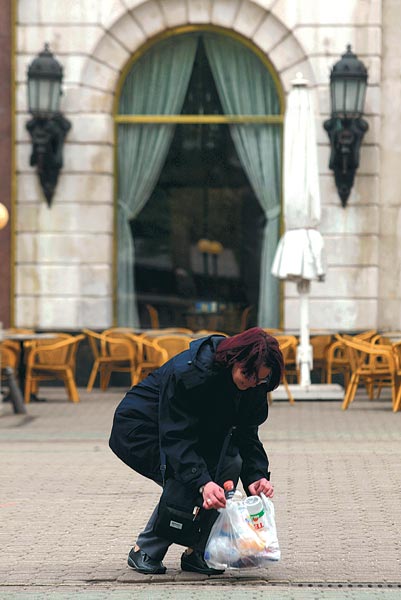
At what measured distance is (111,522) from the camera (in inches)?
331

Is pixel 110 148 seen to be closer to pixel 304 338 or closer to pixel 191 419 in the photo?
pixel 304 338

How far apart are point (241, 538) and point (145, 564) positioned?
0.61 metres

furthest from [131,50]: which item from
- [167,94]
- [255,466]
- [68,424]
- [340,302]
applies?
[255,466]

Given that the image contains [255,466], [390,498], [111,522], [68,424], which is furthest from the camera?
[68,424]

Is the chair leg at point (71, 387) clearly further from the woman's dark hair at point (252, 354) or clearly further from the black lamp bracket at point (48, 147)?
the woman's dark hair at point (252, 354)

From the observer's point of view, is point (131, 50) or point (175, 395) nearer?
point (175, 395)

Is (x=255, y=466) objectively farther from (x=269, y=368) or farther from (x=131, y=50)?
(x=131, y=50)

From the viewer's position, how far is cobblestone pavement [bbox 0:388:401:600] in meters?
6.57

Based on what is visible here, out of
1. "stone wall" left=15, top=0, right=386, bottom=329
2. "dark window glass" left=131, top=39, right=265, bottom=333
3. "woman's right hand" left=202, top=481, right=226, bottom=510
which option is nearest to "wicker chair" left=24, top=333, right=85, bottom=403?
"stone wall" left=15, top=0, right=386, bottom=329

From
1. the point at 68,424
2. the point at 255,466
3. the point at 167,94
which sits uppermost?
the point at 167,94

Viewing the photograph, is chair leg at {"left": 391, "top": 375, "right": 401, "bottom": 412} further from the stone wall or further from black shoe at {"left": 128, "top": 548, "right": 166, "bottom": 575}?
black shoe at {"left": 128, "top": 548, "right": 166, "bottom": 575}

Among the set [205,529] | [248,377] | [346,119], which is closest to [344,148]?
[346,119]

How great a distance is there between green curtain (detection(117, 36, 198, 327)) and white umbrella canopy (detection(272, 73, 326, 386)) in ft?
10.7

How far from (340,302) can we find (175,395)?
12.6m
